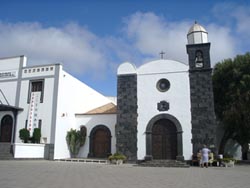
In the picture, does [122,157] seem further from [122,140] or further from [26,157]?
[26,157]

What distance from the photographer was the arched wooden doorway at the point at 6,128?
67.6 feet

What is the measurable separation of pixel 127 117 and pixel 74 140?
518 cm

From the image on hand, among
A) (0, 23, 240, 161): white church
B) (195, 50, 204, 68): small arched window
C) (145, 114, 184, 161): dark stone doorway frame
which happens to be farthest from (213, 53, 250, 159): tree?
(145, 114, 184, 161): dark stone doorway frame

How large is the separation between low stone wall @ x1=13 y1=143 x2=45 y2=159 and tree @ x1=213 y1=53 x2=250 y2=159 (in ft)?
45.0

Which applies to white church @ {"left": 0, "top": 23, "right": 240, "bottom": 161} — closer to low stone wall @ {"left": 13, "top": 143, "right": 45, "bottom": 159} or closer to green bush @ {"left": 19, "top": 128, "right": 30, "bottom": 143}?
low stone wall @ {"left": 13, "top": 143, "right": 45, "bottom": 159}

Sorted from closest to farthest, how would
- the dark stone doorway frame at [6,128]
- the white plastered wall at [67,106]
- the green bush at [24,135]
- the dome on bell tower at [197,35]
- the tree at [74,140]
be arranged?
→ the green bush at [24,135] → the dome on bell tower at [197,35] → the white plastered wall at [67,106] → the dark stone doorway frame at [6,128] → the tree at [74,140]

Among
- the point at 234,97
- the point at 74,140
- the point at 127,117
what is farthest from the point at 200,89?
the point at 74,140

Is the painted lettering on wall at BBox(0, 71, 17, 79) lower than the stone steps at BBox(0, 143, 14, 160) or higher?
higher

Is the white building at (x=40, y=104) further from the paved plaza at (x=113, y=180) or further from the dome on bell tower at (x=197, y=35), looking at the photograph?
the paved plaza at (x=113, y=180)

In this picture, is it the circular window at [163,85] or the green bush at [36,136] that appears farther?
the green bush at [36,136]

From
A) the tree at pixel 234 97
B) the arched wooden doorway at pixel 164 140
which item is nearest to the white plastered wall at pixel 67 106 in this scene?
the arched wooden doorway at pixel 164 140

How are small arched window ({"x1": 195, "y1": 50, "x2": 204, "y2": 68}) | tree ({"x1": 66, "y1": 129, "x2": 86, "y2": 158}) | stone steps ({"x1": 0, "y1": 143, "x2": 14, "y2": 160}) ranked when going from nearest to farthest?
stone steps ({"x1": 0, "y1": 143, "x2": 14, "y2": 160}) < small arched window ({"x1": 195, "y1": 50, "x2": 204, "y2": 68}) < tree ({"x1": 66, "y1": 129, "x2": 86, "y2": 158})

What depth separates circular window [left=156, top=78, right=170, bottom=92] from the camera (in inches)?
740

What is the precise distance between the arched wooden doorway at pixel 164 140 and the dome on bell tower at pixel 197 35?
20.7ft
